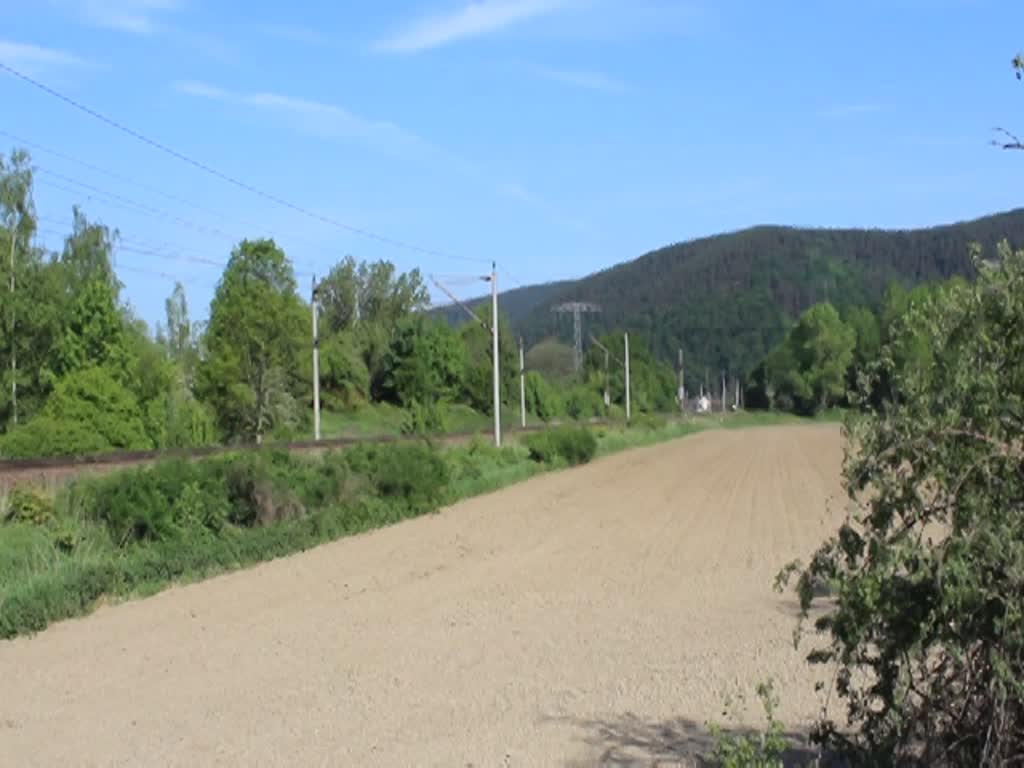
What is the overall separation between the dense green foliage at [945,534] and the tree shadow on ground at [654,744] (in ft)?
5.42

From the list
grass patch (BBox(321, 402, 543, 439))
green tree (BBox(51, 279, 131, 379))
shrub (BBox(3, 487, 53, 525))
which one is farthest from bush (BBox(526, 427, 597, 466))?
shrub (BBox(3, 487, 53, 525))

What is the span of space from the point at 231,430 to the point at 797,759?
153ft

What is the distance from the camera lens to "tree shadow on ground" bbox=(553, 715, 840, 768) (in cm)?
766

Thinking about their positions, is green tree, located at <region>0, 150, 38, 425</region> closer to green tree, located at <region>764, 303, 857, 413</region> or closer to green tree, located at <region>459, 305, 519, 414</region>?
green tree, located at <region>459, 305, 519, 414</region>

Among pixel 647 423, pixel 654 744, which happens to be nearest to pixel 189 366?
pixel 647 423

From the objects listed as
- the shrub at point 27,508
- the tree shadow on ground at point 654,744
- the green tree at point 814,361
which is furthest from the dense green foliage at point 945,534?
the green tree at point 814,361

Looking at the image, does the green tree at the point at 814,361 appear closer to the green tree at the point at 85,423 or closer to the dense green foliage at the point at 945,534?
the green tree at the point at 85,423

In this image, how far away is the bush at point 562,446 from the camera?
50906mm

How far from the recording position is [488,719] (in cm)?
945

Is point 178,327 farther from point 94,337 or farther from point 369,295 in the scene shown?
point 94,337

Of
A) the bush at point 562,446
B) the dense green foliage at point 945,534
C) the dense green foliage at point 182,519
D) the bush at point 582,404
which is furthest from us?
the bush at point 582,404

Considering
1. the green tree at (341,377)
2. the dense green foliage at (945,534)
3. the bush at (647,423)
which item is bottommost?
the bush at (647,423)

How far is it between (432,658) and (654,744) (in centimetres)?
445

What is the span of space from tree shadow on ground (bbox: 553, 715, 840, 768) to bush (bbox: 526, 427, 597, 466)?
135ft
